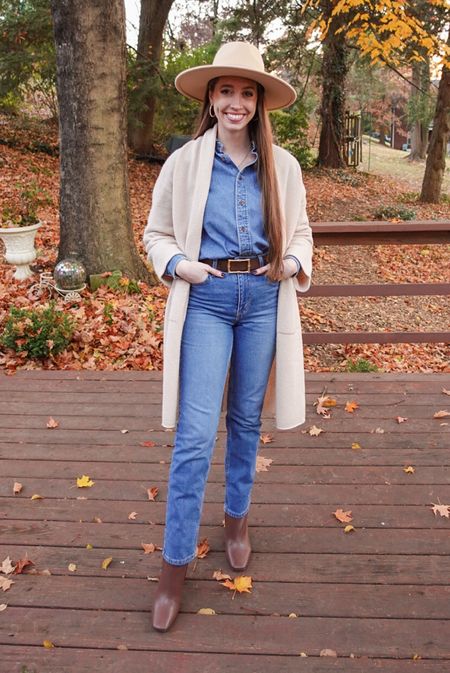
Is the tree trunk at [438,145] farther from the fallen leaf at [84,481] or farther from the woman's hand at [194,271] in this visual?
the woman's hand at [194,271]

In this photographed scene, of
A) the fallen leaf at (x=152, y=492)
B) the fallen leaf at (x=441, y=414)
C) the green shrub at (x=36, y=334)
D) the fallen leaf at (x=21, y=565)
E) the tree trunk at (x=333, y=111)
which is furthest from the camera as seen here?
the tree trunk at (x=333, y=111)

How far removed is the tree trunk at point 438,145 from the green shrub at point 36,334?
11677 millimetres

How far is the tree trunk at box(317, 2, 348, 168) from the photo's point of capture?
1692 cm

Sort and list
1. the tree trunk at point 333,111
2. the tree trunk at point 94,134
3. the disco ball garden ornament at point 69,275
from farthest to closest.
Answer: the tree trunk at point 333,111 → the disco ball garden ornament at point 69,275 → the tree trunk at point 94,134

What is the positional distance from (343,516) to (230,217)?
1.61m

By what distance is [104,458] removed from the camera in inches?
139

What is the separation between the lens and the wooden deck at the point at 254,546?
2.25 m

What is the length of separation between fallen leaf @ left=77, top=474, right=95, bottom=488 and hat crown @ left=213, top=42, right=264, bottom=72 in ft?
7.11

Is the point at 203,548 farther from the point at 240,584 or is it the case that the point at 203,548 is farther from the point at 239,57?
the point at 239,57

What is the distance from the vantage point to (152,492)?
3197mm

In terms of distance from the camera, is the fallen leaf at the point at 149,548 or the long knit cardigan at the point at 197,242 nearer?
the long knit cardigan at the point at 197,242

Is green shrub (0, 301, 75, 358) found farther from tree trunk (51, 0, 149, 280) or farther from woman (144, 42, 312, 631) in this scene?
woman (144, 42, 312, 631)

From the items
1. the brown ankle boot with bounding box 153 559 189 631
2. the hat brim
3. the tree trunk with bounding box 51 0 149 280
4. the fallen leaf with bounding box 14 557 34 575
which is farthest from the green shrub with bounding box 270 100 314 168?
the brown ankle boot with bounding box 153 559 189 631

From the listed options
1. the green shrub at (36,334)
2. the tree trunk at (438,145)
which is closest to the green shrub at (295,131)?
the tree trunk at (438,145)
